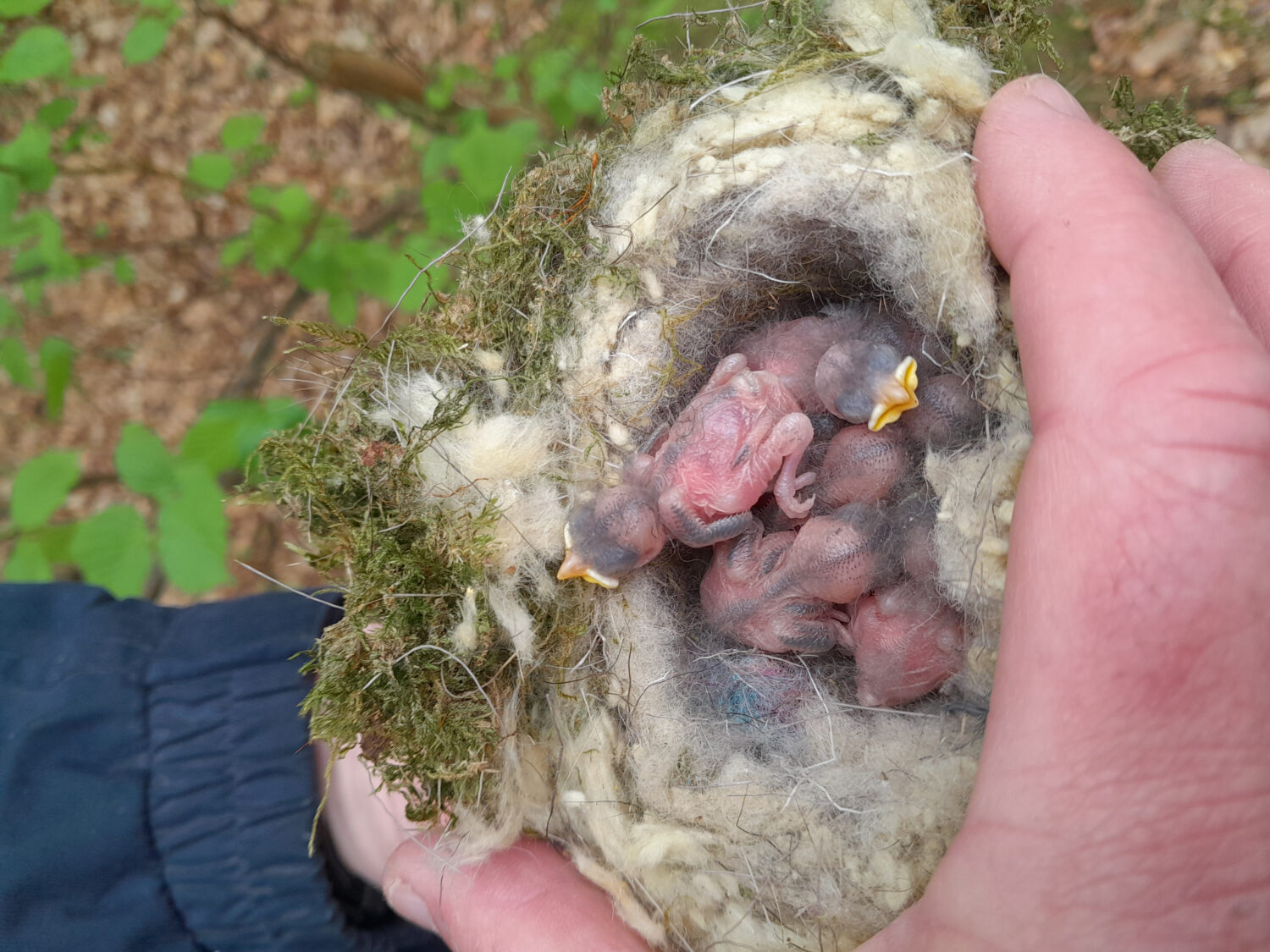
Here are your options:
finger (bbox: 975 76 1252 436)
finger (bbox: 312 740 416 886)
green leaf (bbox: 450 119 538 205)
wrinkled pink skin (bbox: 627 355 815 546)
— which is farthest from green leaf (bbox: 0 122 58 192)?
finger (bbox: 975 76 1252 436)

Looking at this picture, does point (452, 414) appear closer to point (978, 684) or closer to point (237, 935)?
point (978, 684)

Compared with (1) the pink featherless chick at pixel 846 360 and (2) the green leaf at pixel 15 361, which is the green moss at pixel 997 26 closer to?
(1) the pink featherless chick at pixel 846 360

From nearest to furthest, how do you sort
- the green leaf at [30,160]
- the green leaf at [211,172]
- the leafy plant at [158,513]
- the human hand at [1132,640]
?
the human hand at [1132,640], the leafy plant at [158,513], the green leaf at [30,160], the green leaf at [211,172]

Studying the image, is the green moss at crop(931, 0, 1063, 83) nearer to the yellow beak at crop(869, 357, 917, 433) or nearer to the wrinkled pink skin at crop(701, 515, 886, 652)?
the yellow beak at crop(869, 357, 917, 433)

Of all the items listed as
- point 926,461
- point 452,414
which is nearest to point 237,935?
point 452,414

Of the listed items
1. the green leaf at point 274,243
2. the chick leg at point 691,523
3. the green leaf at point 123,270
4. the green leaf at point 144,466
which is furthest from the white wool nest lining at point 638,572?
the green leaf at point 123,270
